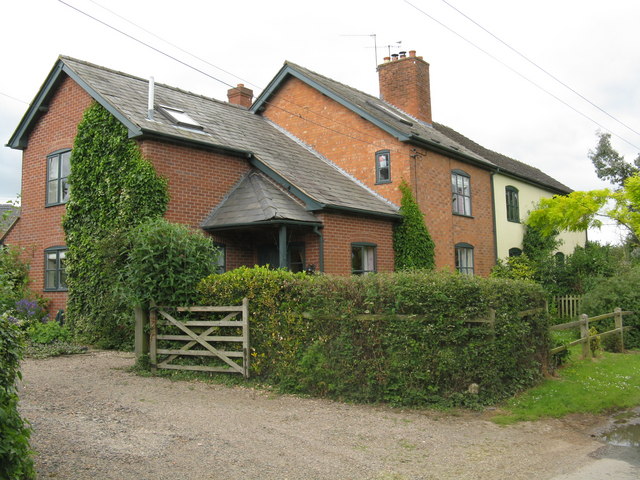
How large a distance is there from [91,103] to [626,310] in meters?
14.9

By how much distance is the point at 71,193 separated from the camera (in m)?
15.1

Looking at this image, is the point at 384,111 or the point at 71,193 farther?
the point at 384,111

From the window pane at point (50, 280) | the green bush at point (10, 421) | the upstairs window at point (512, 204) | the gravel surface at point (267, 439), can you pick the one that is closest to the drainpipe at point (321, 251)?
the gravel surface at point (267, 439)

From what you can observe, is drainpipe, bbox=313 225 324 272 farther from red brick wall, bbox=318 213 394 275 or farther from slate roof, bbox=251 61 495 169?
slate roof, bbox=251 61 495 169

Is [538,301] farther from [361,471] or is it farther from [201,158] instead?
[201,158]

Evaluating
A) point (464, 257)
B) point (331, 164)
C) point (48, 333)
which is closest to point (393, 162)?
point (331, 164)

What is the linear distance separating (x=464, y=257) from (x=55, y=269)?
13.4 metres

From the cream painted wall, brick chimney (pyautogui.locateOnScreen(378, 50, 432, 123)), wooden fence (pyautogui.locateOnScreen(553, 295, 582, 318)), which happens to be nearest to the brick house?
brick chimney (pyautogui.locateOnScreen(378, 50, 432, 123))

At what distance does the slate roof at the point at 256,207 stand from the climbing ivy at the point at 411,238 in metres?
3.81

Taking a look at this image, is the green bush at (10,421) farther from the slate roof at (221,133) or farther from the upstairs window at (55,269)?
the upstairs window at (55,269)

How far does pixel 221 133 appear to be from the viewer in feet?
54.2

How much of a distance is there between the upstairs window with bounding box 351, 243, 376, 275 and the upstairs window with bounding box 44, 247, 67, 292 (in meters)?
7.86

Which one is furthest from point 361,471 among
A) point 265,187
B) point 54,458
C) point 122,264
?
point 265,187

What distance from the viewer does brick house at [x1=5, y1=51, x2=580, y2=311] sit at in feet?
47.7
